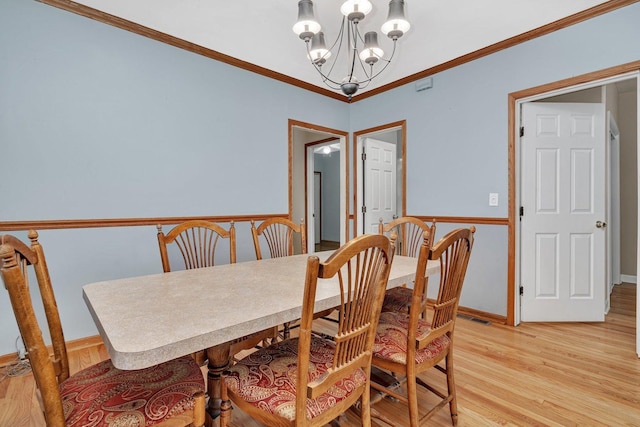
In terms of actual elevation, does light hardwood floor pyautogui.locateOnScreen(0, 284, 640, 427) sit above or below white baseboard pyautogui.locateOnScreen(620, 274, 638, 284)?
below

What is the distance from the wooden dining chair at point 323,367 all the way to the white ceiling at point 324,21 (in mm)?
2096

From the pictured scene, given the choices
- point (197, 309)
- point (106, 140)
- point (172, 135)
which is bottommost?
point (197, 309)

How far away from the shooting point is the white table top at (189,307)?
794 mm

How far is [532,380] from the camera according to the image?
75.2 inches

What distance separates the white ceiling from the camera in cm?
230

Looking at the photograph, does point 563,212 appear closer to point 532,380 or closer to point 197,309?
point 532,380

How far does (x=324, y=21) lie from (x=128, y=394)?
2672 mm

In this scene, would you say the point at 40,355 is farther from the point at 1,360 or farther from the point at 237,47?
the point at 237,47

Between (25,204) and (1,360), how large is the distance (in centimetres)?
104

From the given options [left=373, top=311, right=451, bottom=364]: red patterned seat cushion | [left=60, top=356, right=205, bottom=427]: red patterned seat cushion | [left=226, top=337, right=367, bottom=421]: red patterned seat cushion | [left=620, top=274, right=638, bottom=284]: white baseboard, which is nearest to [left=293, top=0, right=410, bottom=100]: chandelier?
[left=373, top=311, right=451, bottom=364]: red patterned seat cushion

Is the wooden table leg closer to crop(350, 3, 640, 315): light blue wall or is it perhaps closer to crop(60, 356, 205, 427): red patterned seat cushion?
crop(60, 356, 205, 427): red patterned seat cushion

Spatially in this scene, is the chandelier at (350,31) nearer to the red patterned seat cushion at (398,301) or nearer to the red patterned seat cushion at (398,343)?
the red patterned seat cushion at (398,301)

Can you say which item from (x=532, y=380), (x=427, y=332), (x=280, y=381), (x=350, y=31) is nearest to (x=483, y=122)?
(x=350, y=31)

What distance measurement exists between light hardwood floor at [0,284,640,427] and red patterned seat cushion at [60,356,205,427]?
681mm
